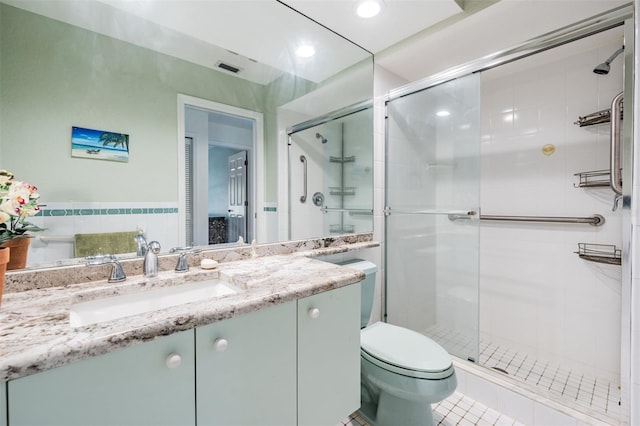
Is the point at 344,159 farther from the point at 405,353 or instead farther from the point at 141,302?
the point at 141,302

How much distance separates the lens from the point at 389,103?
204 centimetres

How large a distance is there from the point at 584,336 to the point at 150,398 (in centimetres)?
247

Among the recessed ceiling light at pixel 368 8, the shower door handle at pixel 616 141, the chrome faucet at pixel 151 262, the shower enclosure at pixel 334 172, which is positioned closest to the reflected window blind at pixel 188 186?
the chrome faucet at pixel 151 262

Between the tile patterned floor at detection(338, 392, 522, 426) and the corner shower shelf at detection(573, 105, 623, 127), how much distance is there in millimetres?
1806

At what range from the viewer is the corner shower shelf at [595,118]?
173cm

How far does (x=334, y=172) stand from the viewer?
6.82 feet

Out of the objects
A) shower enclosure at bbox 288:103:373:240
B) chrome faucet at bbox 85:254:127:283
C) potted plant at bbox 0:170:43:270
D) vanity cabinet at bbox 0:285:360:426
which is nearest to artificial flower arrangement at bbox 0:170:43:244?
potted plant at bbox 0:170:43:270

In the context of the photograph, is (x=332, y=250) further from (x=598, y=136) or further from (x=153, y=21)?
(x=598, y=136)

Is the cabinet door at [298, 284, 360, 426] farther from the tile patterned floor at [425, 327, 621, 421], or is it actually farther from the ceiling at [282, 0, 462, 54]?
the ceiling at [282, 0, 462, 54]

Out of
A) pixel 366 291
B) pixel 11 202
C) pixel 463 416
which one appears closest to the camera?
pixel 11 202

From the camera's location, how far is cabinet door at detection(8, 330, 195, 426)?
1.86 feet

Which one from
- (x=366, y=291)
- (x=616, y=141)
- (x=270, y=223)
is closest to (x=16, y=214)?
(x=270, y=223)

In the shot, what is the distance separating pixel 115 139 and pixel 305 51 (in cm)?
119

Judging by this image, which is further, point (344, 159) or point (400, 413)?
point (344, 159)
